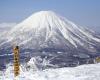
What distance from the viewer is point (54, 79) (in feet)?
112

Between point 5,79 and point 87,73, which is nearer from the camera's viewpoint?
point 5,79

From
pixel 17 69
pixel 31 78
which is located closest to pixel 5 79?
pixel 31 78

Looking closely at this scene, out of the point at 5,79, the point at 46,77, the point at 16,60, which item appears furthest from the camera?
the point at 46,77

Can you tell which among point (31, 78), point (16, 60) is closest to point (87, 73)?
point (31, 78)

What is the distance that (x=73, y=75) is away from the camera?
3728 centimetres

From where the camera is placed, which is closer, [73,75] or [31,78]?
[31,78]

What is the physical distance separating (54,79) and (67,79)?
4.01ft

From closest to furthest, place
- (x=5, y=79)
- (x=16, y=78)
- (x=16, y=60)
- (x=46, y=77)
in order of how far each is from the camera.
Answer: (x=16, y=60)
(x=16, y=78)
(x=5, y=79)
(x=46, y=77)

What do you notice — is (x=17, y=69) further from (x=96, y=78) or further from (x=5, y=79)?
(x=96, y=78)

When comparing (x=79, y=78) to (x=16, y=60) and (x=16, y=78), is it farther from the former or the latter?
(x=16, y=60)

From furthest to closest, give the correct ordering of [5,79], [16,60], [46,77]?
[46,77], [5,79], [16,60]

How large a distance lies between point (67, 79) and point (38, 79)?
8.53 ft

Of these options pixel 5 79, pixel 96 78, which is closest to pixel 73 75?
pixel 96 78

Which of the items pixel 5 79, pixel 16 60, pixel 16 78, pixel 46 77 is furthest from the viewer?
pixel 46 77
